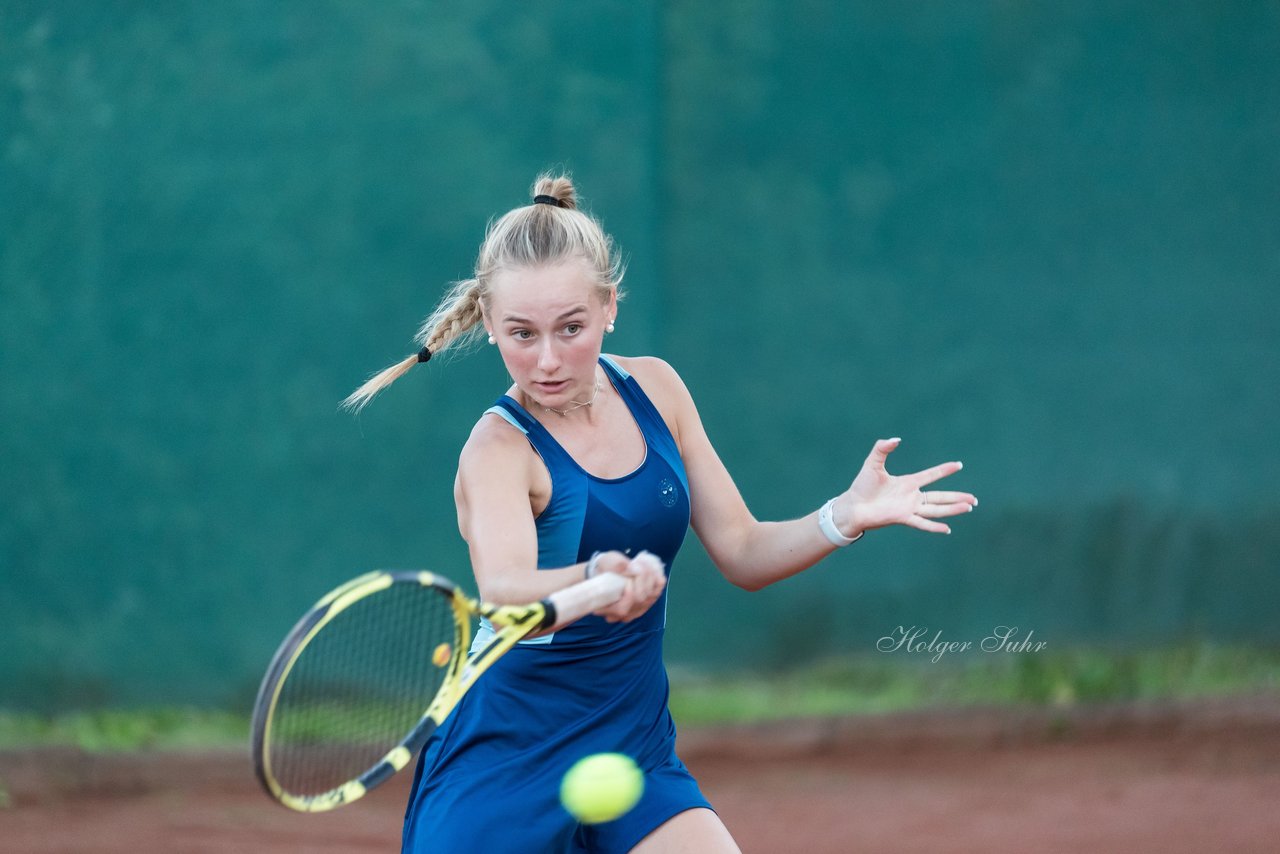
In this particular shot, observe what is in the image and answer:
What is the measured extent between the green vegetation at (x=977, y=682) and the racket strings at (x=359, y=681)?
2.85m

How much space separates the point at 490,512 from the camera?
2.13 metres

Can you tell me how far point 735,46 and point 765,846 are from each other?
2648 mm

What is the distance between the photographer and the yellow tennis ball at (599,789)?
217 centimetres

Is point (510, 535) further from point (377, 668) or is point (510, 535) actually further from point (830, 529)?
point (830, 529)

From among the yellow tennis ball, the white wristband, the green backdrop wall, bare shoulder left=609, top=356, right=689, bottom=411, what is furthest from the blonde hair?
the green backdrop wall

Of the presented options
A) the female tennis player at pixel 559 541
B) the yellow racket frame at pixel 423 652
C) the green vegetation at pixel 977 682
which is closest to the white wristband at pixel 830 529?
the female tennis player at pixel 559 541

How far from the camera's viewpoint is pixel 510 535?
2.12 meters

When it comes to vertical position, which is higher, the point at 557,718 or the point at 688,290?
the point at 688,290

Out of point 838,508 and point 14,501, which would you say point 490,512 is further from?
point 14,501

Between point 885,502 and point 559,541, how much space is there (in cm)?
53

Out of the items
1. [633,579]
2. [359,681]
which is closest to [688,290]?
[633,579]

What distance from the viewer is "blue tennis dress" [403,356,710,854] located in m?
2.19

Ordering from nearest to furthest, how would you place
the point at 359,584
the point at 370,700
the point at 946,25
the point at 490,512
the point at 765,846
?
the point at 359,584 < the point at 490,512 < the point at 370,700 < the point at 765,846 < the point at 946,25

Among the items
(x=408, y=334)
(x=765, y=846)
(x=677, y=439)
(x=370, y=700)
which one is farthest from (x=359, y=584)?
(x=408, y=334)
